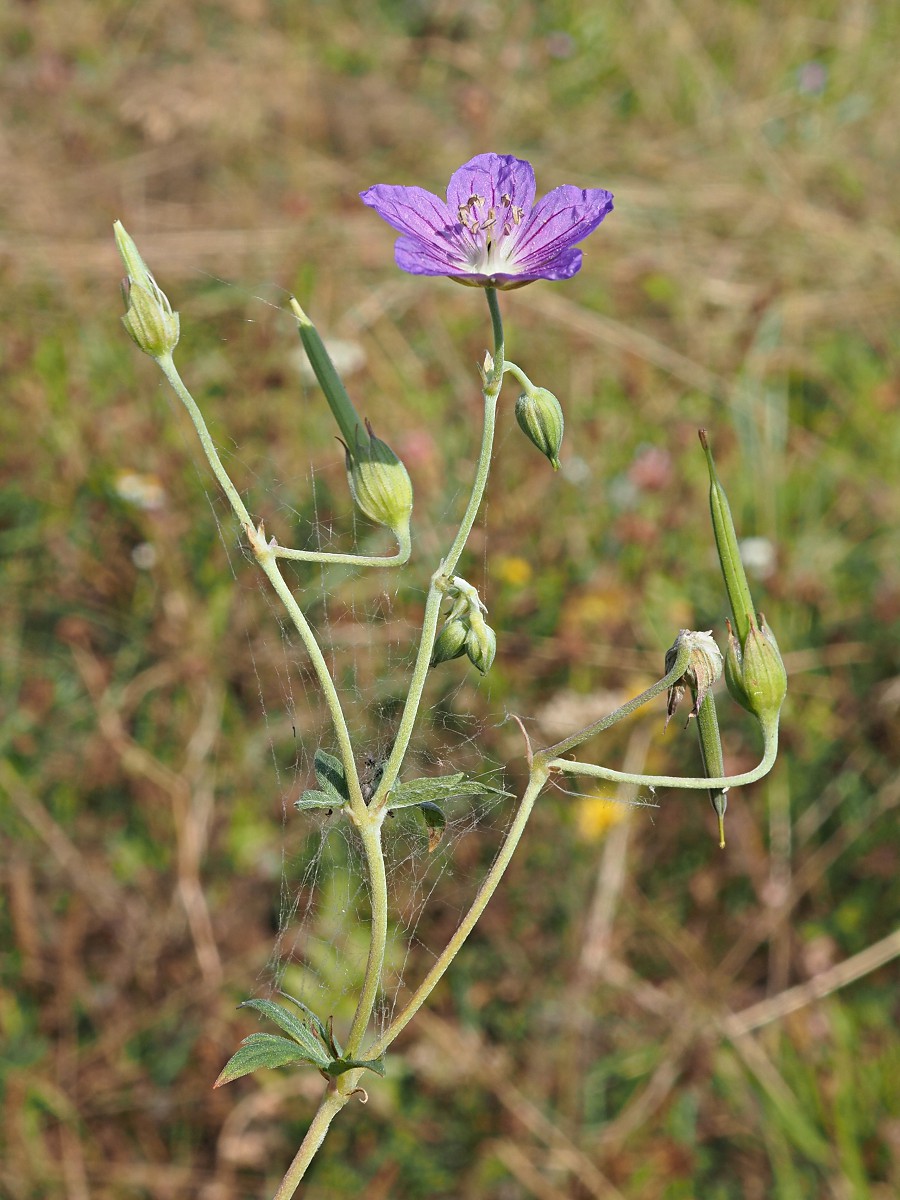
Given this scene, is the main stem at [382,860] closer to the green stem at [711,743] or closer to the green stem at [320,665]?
the green stem at [320,665]

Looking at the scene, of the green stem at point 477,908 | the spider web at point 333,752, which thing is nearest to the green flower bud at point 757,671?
the green stem at point 477,908

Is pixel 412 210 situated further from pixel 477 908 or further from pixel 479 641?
pixel 477 908

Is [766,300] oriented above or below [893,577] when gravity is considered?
above

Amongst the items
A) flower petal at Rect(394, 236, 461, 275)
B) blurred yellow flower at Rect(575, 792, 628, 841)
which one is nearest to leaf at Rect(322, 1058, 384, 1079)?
flower petal at Rect(394, 236, 461, 275)

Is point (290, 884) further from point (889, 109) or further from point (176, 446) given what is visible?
point (889, 109)

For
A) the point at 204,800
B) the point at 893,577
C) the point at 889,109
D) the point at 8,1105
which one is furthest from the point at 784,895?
the point at 889,109

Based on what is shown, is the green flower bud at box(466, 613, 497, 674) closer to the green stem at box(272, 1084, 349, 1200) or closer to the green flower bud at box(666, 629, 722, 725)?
the green flower bud at box(666, 629, 722, 725)
